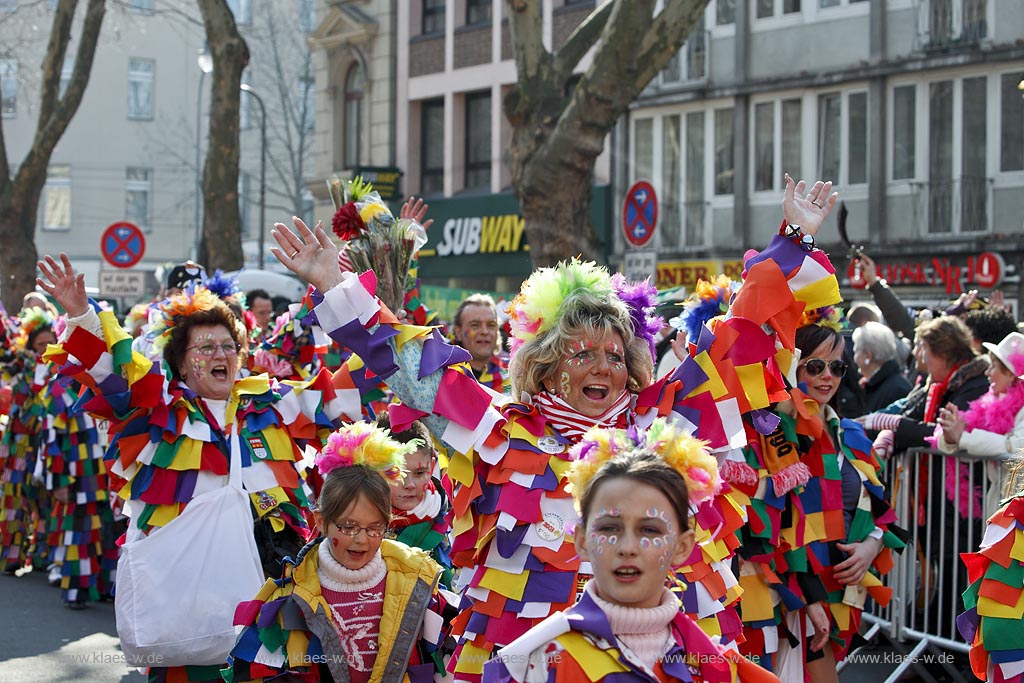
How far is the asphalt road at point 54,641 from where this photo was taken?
25.4 ft

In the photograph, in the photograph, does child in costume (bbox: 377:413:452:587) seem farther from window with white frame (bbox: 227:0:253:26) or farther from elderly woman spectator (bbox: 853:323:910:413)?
window with white frame (bbox: 227:0:253:26)

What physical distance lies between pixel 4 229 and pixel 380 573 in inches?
696

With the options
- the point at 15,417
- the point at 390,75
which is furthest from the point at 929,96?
the point at 15,417

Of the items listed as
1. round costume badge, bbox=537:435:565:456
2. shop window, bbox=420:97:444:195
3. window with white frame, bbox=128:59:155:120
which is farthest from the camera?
window with white frame, bbox=128:59:155:120

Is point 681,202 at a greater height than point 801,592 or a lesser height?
greater

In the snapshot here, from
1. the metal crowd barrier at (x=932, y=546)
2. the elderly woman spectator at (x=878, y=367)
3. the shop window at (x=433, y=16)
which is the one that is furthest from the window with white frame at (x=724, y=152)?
the metal crowd barrier at (x=932, y=546)

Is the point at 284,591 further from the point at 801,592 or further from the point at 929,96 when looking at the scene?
the point at 929,96

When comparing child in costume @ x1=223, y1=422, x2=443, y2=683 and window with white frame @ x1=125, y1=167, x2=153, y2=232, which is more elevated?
window with white frame @ x1=125, y1=167, x2=153, y2=232

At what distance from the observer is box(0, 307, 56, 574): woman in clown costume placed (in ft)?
37.0

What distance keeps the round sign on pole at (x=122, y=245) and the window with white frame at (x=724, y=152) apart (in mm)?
10785

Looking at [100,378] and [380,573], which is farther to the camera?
[100,378]

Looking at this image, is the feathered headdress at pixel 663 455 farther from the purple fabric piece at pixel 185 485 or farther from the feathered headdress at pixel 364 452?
the purple fabric piece at pixel 185 485

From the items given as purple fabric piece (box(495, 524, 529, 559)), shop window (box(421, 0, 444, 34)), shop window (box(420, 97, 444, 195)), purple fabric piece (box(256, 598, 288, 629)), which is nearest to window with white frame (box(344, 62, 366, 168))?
shop window (box(420, 97, 444, 195))

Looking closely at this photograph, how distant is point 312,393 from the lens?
20.0 ft
